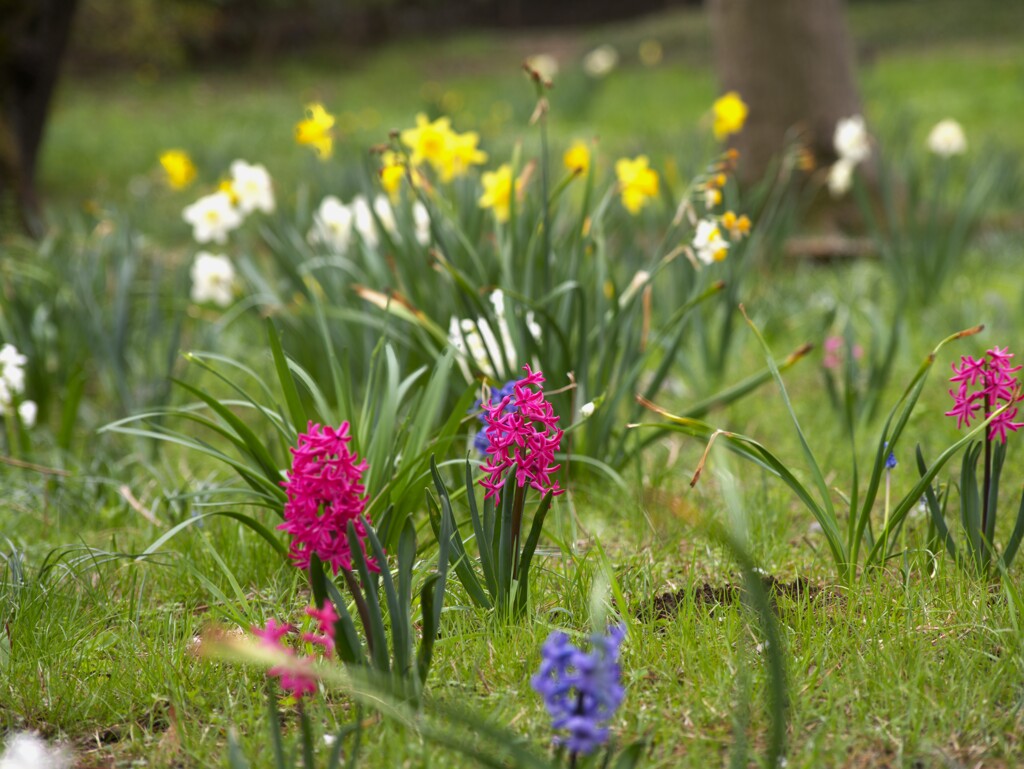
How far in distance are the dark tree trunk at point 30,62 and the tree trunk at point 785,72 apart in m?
4.09

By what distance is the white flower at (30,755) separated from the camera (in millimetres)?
1248

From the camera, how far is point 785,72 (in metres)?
5.23

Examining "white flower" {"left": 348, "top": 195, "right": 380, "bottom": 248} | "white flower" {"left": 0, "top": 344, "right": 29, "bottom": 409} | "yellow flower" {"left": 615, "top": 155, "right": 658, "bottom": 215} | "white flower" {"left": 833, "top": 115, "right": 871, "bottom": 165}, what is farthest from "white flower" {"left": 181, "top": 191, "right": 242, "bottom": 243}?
"white flower" {"left": 833, "top": 115, "right": 871, "bottom": 165}

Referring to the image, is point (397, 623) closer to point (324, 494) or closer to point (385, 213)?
point (324, 494)

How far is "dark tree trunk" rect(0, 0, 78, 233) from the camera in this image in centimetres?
603

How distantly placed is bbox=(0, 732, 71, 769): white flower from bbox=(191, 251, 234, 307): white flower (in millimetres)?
2058

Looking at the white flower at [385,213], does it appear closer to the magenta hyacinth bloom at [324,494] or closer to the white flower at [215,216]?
the white flower at [215,216]

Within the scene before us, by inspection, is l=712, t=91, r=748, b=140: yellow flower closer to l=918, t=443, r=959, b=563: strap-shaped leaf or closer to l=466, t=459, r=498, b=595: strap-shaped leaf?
l=918, t=443, r=959, b=563: strap-shaped leaf

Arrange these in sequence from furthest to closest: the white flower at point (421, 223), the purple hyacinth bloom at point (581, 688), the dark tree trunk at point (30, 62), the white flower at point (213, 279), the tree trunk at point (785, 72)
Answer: the dark tree trunk at point (30, 62), the tree trunk at point (785, 72), the white flower at point (213, 279), the white flower at point (421, 223), the purple hyacinth bloom at point (581, 688)

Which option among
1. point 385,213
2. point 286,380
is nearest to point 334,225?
point 385,213

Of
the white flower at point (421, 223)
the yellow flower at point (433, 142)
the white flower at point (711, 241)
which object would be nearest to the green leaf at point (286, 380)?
the white flower at point (711, 241)

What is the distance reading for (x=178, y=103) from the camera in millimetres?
16594

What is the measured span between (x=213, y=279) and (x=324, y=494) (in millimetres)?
2189

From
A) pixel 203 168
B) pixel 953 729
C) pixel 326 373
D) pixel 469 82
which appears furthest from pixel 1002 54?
pixel 953 729
